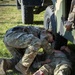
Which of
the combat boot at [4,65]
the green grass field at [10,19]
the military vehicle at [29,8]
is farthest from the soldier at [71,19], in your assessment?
the military vehicle at [29,8]

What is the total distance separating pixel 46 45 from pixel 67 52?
0.57m

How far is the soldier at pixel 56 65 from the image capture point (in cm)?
446

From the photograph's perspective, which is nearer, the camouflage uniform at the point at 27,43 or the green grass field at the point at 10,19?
the camouflage uniform at the point at 27,43

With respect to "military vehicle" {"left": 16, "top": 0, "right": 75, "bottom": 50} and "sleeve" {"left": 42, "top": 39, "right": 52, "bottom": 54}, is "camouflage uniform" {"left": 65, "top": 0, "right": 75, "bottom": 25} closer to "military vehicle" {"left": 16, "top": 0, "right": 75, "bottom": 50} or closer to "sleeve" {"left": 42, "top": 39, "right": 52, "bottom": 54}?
"military vehicle" {"left": 16, "top": 0, "right": 75, "bottom": 50}

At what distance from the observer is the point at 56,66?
460 centimetres

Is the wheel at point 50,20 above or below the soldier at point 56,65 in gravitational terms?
above

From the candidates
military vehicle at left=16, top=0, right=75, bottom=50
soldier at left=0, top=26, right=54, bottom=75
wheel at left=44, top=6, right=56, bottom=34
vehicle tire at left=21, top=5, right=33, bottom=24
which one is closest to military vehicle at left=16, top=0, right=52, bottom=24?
vehicle tire at left=21, top=5, right=33, bottom=24

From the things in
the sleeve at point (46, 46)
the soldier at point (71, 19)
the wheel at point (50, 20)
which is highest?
the soldier at point (71, 19)

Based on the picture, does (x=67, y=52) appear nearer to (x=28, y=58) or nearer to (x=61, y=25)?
(x=61, y=25)

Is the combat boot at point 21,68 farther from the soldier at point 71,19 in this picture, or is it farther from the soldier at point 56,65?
the soldier at point 71,19

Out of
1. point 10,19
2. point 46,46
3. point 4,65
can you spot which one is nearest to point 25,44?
point 46,46

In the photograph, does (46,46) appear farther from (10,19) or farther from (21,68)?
(10,19)

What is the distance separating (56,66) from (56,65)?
37 mm

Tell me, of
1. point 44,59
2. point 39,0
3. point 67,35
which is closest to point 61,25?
point 67,35
